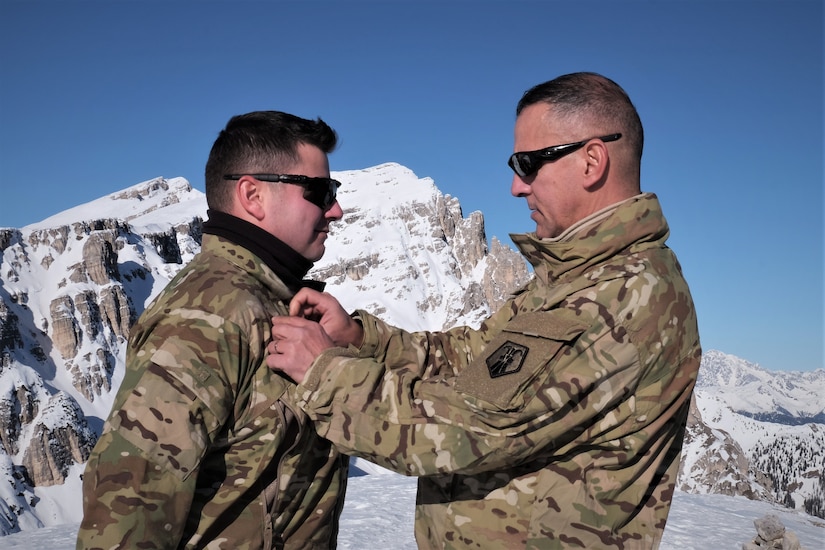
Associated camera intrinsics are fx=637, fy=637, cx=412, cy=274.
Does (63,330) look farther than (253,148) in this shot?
Yes

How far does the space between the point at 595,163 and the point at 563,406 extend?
4.46ft

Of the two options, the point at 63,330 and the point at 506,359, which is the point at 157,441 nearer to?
the point at 506,359

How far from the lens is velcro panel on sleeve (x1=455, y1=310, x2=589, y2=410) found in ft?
9.08

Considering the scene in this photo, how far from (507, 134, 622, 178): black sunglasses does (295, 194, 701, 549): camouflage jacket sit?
1.29 feet

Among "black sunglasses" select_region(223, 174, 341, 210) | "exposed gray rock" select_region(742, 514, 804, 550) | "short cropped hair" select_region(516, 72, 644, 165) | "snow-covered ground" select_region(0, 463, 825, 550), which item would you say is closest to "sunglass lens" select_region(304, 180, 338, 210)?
"black sunglasses" select_region(223, 174, 341, 210)

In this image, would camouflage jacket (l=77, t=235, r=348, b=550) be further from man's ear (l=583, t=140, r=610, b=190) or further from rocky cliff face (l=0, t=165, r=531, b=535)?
rocky cliff face (l=0, t=165, r=531, b=535)

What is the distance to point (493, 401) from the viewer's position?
108 inches

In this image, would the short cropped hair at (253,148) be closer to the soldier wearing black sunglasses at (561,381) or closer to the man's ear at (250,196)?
the man's ear at (250,196)

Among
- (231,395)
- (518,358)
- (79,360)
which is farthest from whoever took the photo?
(79,360)

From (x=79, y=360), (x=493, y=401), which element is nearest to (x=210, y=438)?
(x=493, y=401)

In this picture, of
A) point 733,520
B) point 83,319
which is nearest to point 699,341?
point 733,520

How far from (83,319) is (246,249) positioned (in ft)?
574

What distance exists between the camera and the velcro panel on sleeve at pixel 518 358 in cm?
277

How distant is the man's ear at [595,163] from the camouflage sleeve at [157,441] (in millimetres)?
2088
